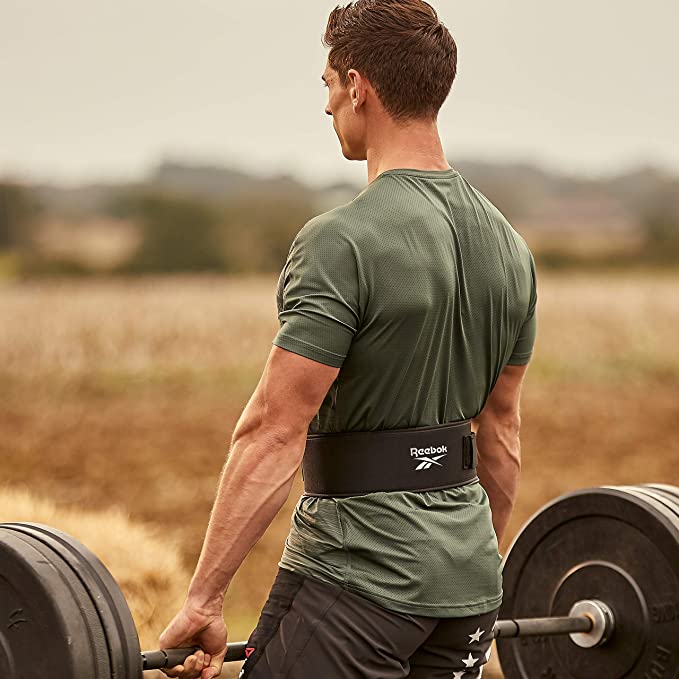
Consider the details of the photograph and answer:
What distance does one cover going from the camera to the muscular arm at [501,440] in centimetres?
226

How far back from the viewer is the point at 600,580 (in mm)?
2896

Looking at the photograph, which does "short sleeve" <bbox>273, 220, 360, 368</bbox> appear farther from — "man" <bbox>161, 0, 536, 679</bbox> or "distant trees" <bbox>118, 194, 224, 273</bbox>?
"distant trees" <bbox>118, 194, 224, 273</bbox>

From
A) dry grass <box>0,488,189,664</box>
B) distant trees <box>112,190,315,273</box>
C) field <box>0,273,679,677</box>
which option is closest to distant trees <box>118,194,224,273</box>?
distant trees <box>112,190,315,273</box>

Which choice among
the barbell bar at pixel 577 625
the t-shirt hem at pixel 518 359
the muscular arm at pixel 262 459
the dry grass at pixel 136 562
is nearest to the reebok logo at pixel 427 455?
the muscular arm at pixel 262 459

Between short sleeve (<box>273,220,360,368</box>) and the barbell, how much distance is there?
619mm

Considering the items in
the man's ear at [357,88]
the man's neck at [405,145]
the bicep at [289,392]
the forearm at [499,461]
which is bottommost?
the forearm at [499,461]

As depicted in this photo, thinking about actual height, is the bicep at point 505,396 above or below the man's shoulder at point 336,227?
below

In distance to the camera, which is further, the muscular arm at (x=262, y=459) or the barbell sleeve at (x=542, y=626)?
the barbell sleeve at (x=542, y=626)

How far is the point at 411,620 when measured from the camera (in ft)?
6.32

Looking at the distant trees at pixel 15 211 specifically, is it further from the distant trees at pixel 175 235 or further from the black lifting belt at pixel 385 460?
the black lifting belt at pixel 385 460

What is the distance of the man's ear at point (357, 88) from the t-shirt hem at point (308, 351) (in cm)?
44

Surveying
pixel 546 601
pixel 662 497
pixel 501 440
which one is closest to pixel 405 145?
pixel 501 440

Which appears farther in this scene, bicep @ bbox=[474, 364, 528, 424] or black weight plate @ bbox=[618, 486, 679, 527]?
black weight plate @ bbox=[618, 486, 679, 527]

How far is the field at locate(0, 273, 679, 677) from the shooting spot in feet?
35.9
